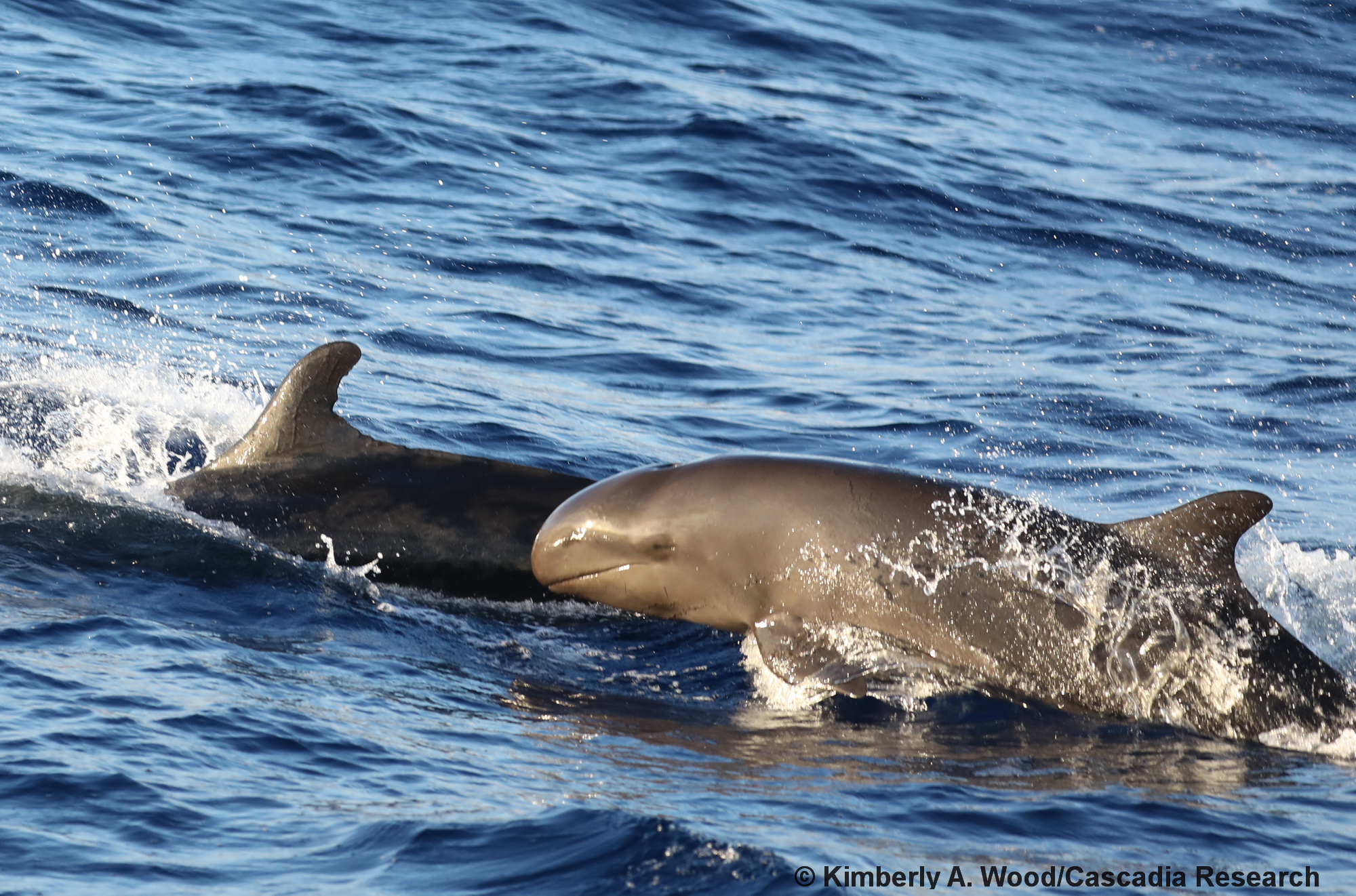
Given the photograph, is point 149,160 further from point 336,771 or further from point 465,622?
point 336,771

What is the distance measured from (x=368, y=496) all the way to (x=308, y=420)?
62 cm

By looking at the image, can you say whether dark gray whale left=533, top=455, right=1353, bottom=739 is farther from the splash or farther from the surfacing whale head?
the splash

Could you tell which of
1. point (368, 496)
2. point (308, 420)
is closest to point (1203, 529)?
point (368, 496)

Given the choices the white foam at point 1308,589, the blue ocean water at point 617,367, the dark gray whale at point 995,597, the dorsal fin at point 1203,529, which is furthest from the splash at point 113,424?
the white foam at point 1308,589

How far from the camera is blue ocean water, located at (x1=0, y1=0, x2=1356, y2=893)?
6539 mm

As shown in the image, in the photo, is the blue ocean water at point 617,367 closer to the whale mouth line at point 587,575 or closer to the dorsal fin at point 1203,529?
the whale mouth line at point 587,575

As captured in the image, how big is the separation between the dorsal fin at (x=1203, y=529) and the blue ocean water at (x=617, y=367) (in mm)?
918

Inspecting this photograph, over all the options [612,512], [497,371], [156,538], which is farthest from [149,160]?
[612,512]

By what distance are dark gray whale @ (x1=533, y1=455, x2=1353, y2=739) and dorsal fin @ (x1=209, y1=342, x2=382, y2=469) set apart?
7.68 feet

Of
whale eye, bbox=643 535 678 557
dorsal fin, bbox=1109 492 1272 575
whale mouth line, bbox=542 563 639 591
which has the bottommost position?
whale mouth line, bbox=542 563 639 591

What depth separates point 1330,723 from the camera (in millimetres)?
7914

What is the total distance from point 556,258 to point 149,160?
506 cm

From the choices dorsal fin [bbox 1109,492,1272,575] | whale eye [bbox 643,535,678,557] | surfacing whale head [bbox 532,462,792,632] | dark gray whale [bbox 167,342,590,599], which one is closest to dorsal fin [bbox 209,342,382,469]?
dark gray whale [bbox 167,342,590,599]

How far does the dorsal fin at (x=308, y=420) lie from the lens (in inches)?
396
